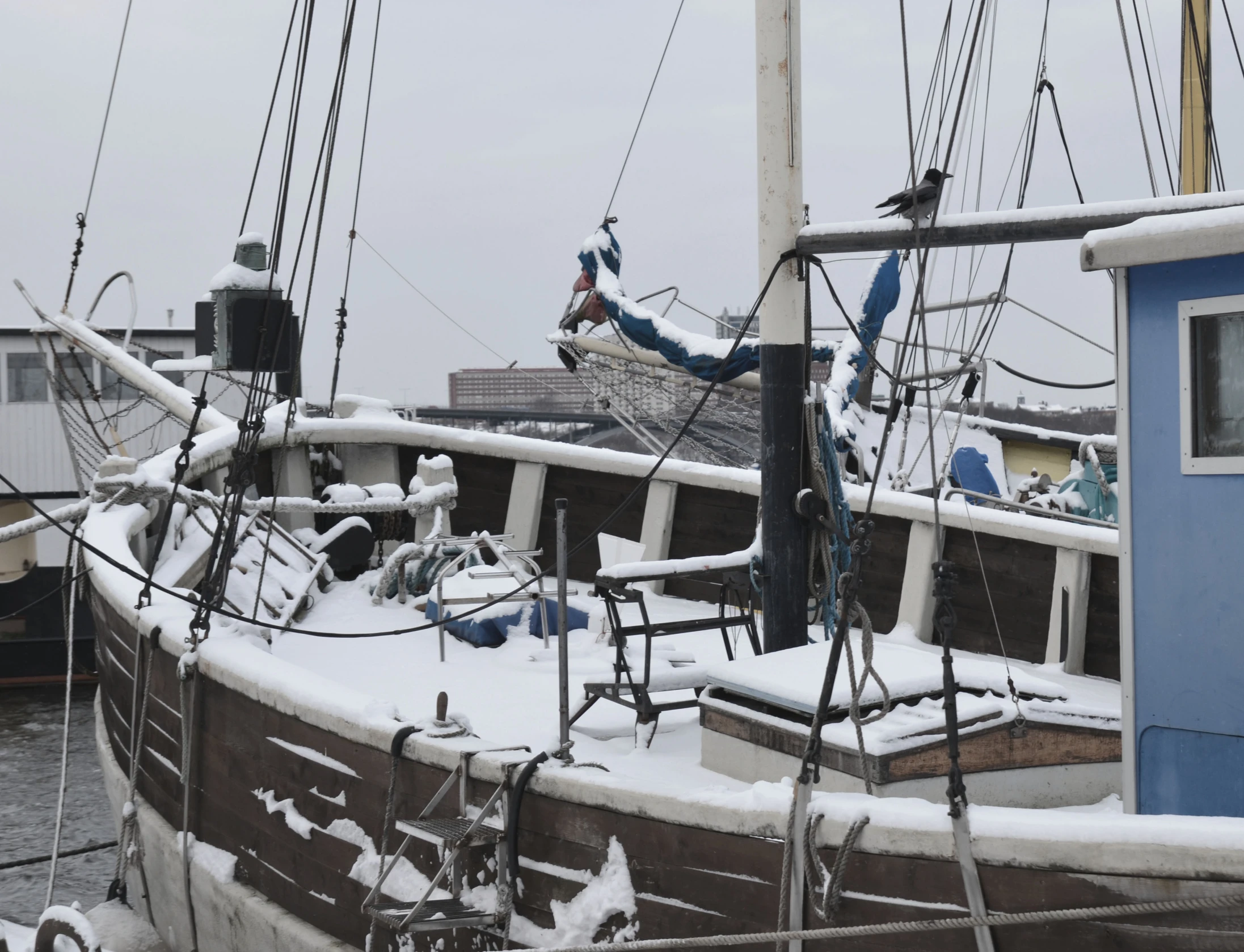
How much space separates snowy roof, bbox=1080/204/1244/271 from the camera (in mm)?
2939

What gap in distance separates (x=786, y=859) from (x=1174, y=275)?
1752 mm

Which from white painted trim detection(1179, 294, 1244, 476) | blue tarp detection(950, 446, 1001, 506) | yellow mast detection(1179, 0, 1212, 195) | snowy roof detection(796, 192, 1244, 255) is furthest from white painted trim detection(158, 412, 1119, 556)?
blue tarp detection(950, 446, 1001, 506)

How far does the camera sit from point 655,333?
7.52 meters

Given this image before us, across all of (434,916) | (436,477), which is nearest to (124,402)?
(436,477)

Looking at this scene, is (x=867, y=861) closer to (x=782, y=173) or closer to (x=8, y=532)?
(x=782, y=173)

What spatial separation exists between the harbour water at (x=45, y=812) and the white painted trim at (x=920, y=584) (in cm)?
611

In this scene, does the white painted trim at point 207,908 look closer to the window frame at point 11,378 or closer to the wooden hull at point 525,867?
the wooden hull at point 525,867

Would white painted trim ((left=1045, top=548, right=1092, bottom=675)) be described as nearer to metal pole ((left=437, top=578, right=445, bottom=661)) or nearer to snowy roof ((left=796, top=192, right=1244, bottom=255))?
snowy roof ((left=796, top=192, right=1244, bottom=255))

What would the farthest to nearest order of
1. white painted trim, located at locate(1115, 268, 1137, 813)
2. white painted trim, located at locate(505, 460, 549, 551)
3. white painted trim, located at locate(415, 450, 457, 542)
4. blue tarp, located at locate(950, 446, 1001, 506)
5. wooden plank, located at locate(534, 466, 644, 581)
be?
blue tarp, located at locate(950, 446, 1001, 506), white painted trim, located at locate(505, 460, 549, 551), wooden plank, located at locate(534, 466, 644, 581), white painted trim, located at locate(415, 450, 457, 542), white painted trim, located at locate(1115, 268, 1137, 813)

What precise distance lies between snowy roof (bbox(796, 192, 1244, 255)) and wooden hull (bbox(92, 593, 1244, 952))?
7.10ft

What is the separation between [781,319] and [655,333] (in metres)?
2.43

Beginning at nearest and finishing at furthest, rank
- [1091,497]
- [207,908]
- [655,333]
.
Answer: [207,908] < [655,333] < [1091,497]

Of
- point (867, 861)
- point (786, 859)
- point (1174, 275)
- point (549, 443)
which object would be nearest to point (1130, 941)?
point (867, 861)

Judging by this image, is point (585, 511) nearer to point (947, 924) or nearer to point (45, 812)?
point (45, 812)
